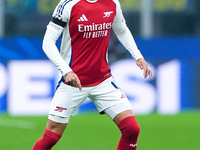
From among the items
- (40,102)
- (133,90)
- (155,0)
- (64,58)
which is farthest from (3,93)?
(64,58)

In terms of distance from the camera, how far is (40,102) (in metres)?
12.3

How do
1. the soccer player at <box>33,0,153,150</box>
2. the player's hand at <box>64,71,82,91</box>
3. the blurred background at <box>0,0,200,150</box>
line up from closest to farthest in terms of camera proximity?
the player's hand at <box>64,71,82,91</box>, the soccer player at <box>33,0,153,150</box>, the blurred background at <box>0,0,200,150</box>

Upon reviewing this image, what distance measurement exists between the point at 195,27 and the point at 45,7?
337 cm

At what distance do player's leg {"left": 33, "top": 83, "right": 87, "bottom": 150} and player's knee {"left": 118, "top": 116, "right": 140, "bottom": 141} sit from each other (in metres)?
0.43

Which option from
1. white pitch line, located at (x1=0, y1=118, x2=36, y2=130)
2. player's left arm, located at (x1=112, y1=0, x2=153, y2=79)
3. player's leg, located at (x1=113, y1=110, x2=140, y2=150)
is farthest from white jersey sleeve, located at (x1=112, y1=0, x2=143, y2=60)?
white pitch line, located at (x1=0, y1=118, x2=36, y2=130)

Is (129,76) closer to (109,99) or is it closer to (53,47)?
(109,99)

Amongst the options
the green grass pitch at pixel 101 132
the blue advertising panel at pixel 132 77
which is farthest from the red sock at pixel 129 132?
the blue advertising panel at pixel 132 77

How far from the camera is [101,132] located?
10055mm

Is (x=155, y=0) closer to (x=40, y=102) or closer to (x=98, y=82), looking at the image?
(x=40, y=102)

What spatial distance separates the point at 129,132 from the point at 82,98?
524 millimetres

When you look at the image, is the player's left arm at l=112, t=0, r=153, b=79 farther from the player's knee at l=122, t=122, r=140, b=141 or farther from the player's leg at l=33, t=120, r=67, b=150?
the player's leg at l=33, t=120, r=67, b=150

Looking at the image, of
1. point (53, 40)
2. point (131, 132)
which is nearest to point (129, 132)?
point (131, 132)

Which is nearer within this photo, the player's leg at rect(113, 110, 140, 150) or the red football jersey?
the red football jersey

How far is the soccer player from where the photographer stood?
591 centimetres
